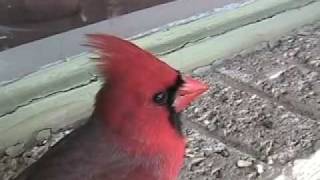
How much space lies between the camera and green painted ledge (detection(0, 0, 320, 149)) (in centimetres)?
213

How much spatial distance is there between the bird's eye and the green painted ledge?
423mm

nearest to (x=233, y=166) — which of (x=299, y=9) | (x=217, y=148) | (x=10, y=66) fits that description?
(x=217, y=148)

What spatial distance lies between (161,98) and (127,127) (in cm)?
7

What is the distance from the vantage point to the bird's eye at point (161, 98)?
1.67 meters

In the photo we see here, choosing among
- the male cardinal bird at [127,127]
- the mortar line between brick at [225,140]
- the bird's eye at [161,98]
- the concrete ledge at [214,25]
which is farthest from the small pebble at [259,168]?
the concrete ledge at [214,25]

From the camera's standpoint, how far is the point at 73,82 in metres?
2.21

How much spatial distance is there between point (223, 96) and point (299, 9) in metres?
0.49

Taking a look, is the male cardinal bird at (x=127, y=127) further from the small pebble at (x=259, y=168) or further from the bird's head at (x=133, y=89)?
the small pebble at (x=259, y=168)

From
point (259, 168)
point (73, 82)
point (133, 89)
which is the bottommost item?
point (259, 168)

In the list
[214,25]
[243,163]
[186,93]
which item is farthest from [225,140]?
[214,25]

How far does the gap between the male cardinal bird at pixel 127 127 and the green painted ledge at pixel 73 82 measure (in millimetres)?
364

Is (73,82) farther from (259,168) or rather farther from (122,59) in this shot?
(122,59)

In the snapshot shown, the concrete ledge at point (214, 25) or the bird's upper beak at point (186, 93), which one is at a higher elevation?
the bird's upper beak at point (186, 93)

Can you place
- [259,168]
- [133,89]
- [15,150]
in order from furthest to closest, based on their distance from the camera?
[15,150]
[259,168]
[133,89]
